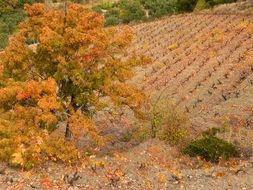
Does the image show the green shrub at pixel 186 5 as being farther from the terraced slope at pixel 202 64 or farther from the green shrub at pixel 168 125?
the green shrub at pixel 168 125

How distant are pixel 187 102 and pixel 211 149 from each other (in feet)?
Result: 26.6

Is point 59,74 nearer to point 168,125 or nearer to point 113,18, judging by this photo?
point 168,125

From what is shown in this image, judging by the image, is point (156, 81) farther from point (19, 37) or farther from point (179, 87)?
point (19, 37)

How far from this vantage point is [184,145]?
22.6 m

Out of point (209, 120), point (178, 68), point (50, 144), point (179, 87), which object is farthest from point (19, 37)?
point (178, 68)

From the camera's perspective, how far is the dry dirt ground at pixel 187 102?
17.0m

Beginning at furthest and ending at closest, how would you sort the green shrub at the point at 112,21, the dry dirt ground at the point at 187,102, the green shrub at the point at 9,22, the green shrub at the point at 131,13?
the green shrub at the point at 131,13 → the green shrub at the point at 9,22 → the green shrub at the point at 112,21 → the dry dirt ground at the point at 187,102

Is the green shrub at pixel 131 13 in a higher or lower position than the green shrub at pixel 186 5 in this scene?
lower

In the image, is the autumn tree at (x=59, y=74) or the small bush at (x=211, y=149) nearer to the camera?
the autumn tree at (x=59, y=74)

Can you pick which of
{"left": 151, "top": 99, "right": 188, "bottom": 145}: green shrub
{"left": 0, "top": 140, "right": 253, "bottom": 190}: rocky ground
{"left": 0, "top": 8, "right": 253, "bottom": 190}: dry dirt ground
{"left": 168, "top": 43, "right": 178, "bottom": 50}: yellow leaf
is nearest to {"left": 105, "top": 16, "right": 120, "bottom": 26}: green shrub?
{"left": 0, "top": 8, "right": 253, "bottom": 190}: dry dirt ground

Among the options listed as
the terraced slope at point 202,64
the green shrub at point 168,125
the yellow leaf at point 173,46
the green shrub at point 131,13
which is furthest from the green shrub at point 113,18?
the green shrub at point 168,125

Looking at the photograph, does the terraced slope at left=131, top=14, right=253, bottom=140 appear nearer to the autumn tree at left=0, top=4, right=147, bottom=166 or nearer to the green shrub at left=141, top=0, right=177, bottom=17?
the autumn tree at left=0, top=4, right=147, bottom=166

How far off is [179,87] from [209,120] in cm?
635

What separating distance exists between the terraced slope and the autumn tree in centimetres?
625
